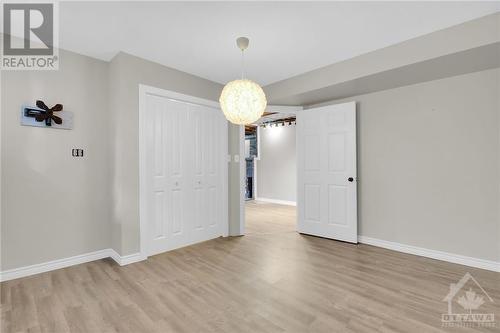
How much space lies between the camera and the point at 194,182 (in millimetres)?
3564

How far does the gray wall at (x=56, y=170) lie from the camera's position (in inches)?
96.0

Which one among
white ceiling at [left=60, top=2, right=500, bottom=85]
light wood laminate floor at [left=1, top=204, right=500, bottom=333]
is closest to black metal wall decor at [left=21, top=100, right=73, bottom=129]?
white ceiling at [left=60, top=2, right=500, bottom=85]

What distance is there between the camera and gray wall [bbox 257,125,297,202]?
7.11m

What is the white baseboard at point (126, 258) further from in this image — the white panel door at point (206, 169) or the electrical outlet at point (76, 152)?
the electrical outlet at point (76, 152)

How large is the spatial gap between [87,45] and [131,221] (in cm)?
206

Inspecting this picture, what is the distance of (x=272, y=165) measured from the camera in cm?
763

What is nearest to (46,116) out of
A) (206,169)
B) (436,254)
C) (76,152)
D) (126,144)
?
(76,152)

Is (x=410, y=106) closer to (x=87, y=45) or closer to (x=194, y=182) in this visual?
(x=194, y=182)

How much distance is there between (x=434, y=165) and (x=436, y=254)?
1097 mm

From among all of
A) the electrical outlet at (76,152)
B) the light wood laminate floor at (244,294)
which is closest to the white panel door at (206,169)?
the light wood laminate floor at (244,294)

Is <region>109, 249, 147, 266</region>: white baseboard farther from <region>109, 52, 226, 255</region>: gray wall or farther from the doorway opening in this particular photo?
the doorway opening

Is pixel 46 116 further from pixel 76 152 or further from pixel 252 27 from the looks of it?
pixel 252 27

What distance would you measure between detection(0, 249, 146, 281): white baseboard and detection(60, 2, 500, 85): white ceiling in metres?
2.42

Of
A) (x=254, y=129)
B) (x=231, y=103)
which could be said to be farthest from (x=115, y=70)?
(x=254, y=129)
